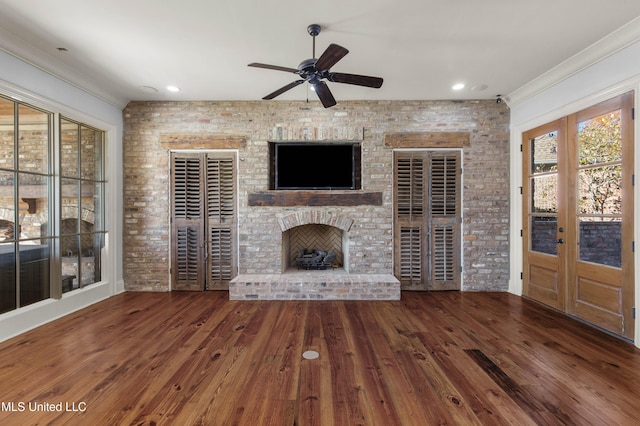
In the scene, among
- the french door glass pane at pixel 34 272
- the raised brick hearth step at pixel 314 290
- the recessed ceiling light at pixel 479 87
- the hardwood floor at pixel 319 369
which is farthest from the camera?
the raised brick hearth step at pixel 314 290

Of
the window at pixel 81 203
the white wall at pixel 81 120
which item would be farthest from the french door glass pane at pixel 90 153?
the white wall at pixel 81 120

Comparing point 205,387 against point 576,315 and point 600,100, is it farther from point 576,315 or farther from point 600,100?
point 600,100

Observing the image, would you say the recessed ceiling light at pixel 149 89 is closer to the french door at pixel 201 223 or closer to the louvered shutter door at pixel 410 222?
the french door at pixel 201 223

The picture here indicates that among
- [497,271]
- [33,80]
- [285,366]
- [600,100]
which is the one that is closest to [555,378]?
[285,366]

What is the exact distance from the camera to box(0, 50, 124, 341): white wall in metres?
2.75

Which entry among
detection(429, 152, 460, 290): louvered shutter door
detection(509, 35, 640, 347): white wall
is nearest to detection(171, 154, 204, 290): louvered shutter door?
detection(429, 152, 460, 290): louvered shutter door

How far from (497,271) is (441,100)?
2738mm

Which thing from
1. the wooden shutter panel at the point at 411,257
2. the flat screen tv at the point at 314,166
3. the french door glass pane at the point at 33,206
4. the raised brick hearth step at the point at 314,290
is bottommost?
the raised brick hearth step at the point at 314,290

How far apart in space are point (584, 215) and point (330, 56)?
3259mm

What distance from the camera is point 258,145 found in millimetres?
4180

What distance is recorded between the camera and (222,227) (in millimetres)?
4238

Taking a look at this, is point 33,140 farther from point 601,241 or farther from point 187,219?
point 601,241

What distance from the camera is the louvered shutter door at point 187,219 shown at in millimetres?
4234

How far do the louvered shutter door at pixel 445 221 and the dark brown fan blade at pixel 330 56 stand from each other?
2636mm
